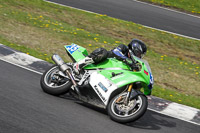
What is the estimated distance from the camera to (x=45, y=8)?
14969mm

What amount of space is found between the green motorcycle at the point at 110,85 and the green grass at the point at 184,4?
13.3m

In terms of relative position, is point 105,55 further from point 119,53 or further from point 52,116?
point 52,116

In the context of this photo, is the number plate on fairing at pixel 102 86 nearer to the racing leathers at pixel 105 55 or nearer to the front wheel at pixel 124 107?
the front wheel at pixel 124 107

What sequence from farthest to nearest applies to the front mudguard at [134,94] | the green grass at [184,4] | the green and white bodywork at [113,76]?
the green grass at [184,4], the green and white bodywork at [113,76], the front mudguard at [134,94]

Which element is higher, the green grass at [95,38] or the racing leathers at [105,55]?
the racing leathers at [105,55]

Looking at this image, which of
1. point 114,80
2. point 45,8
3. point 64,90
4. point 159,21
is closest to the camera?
point 114,80

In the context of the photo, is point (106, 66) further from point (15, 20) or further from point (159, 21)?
point (159, 21)

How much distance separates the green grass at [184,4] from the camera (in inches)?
762

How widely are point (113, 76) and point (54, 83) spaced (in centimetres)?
133

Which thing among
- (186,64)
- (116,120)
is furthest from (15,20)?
(116,120)

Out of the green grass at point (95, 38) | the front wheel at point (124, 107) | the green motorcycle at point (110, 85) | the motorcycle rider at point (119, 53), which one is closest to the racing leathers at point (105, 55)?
the motorcycle rider at point (119, 53)

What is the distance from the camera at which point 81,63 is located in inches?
271

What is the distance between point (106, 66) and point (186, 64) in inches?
219

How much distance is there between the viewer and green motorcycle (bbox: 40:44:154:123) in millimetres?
6254
